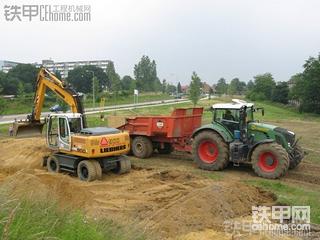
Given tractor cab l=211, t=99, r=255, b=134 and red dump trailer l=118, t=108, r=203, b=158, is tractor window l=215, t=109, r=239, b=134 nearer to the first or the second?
tractor cab l=211, t=99, r=255, b=134

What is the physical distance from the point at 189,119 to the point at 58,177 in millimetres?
5360

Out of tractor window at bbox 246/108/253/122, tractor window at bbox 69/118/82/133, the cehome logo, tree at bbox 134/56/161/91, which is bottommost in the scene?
the cehome logo

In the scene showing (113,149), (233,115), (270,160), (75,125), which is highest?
(233,115)

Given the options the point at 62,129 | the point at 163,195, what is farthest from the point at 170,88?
the point at 163,195

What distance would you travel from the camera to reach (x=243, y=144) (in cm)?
1333

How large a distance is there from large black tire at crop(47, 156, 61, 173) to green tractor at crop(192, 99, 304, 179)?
4.42 meters

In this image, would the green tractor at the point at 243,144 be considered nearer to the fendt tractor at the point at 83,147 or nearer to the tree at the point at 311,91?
the fendt tractor at the point at 83,147

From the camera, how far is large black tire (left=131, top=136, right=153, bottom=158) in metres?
15.9

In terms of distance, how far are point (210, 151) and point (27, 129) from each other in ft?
27.8

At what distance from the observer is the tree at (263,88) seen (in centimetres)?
7930

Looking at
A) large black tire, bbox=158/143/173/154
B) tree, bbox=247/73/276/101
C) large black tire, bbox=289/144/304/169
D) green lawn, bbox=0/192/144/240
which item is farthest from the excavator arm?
tree, bbox=247/73/276/101

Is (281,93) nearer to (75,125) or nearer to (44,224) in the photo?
(75,125)

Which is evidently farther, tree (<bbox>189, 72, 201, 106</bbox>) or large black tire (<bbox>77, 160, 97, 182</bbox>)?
tree (<bbox>189, 72, 201, 106</bbox>)

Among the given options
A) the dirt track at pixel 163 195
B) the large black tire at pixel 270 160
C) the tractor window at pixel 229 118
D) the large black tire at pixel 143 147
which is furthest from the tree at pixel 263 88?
the large black tire at pixel 270 160
